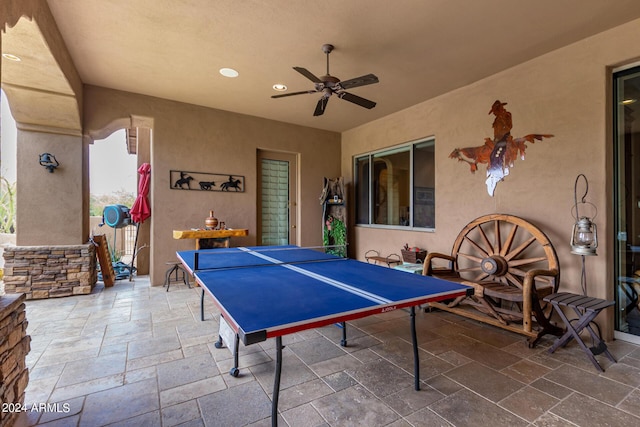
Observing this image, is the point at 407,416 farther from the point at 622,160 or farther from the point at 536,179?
the point at 622,160

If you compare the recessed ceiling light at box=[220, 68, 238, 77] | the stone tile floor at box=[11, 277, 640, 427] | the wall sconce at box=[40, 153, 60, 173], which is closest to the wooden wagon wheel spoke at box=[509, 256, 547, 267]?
the stone tile floor at box=[11, 277, 640, 427]

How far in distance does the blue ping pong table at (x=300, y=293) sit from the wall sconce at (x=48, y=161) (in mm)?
2866

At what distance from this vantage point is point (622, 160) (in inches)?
111

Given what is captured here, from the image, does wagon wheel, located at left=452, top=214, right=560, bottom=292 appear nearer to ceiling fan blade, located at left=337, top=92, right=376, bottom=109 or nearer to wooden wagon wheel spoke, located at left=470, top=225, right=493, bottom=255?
wooden wagon wheel spoke, located at left=470, top=225, right=493, bottom=255

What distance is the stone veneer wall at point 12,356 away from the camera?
4.80 ft

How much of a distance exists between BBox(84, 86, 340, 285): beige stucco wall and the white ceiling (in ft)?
1.37

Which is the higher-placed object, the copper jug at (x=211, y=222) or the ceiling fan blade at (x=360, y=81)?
the ceiling fan blade at (x=360, y=81)

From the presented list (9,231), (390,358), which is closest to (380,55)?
(390,358)

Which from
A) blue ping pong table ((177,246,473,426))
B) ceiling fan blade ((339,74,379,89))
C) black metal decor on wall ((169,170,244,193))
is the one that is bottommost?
blue ping pong table ((177,246,473,426))

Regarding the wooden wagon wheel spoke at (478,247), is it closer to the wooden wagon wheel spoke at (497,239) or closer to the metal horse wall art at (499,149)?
the wooden wagon wheel spoke at (497,239)

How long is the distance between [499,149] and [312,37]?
2.51 m

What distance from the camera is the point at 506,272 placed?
3.27 metres

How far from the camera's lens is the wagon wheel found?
302 cm

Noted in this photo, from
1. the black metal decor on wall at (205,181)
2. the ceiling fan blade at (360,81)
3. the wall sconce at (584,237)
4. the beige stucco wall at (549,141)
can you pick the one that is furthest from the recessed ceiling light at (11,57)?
the wall sconce at (584,237)
